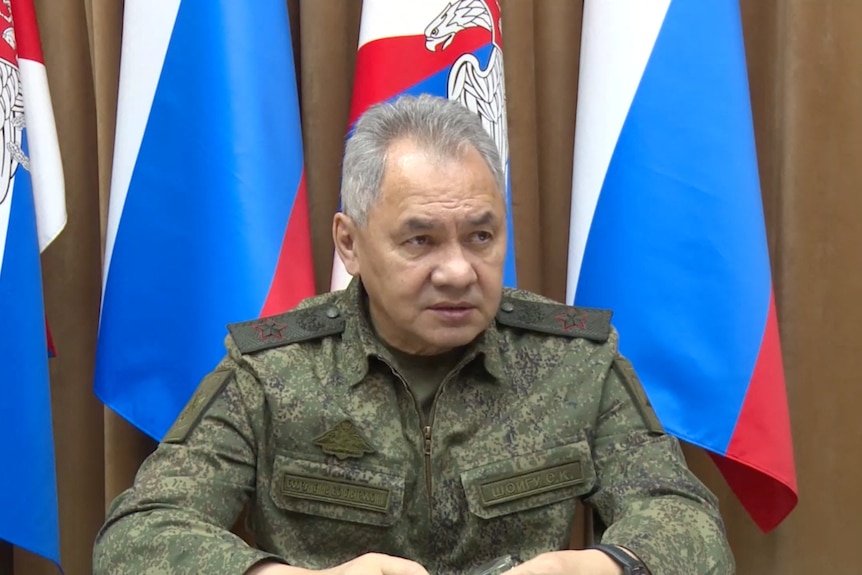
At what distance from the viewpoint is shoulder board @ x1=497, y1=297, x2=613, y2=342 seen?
4.82 ft

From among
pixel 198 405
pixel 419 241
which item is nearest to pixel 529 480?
pixel 419 241

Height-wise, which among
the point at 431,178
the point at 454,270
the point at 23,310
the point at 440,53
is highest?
the point at 440,53

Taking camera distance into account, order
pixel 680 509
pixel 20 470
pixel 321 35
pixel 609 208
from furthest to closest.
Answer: pixel 321 35, pixel 609 208, pixel 20 470, pixel 680 509

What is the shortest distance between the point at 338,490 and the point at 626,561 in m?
0.41

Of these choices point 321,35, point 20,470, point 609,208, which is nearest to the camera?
point 20,470

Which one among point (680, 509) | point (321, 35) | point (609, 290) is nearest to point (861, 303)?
point (609, 290)

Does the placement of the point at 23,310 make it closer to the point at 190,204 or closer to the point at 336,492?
the point at 190,204

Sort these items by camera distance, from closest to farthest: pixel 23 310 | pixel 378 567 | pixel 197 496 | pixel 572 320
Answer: pixel 378 567, pixel 197 496, pixel 572 320, pixel 23 310

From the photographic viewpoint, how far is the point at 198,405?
53.4 inches

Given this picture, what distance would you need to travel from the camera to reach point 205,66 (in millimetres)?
1948

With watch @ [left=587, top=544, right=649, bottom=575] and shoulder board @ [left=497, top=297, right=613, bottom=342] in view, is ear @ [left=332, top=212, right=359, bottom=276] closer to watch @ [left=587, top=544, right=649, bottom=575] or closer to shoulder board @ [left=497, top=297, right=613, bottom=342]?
shoulder board @ [left=497, top=297, right=613, bottom=342]

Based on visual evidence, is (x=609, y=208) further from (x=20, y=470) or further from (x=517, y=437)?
(x=20, y=470)

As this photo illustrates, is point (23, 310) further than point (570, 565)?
Yes

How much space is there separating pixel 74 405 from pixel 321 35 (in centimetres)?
101
